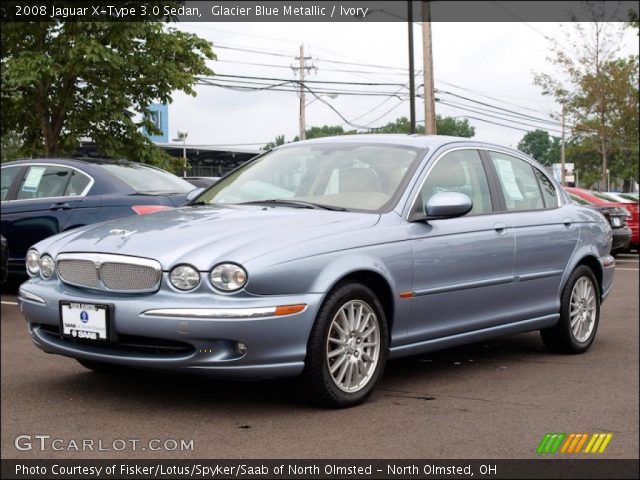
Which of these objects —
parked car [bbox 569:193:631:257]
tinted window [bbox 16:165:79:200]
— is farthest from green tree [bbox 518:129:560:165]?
parked car [bbox 569:193:631:257]

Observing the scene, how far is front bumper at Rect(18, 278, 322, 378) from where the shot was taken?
4.43m

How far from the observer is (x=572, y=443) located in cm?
424

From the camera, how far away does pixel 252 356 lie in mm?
4520

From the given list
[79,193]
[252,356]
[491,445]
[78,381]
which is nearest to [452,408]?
[491,445]

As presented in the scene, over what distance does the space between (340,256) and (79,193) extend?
16.9 feet

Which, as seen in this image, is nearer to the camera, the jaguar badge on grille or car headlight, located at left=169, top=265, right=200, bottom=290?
car headlight, located at left=169, top=265, right=200, bottom=290

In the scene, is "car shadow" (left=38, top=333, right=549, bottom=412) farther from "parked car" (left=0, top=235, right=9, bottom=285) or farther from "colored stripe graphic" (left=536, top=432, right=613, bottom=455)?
"parked car" (left=0, top=235, right=9, bottom=285)

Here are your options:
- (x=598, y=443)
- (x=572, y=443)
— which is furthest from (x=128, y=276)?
(x=598, y=443)

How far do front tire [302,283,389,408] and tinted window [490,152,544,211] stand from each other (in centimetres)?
180

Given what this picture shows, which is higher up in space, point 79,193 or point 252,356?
point 79,193

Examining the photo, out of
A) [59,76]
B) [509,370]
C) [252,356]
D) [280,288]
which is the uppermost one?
[59,76]

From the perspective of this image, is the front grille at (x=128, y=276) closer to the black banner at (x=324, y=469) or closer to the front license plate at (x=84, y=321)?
the front license plate at (x=84, y=321)

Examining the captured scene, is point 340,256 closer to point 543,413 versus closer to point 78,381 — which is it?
point 543,413

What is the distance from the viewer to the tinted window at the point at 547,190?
688cm
